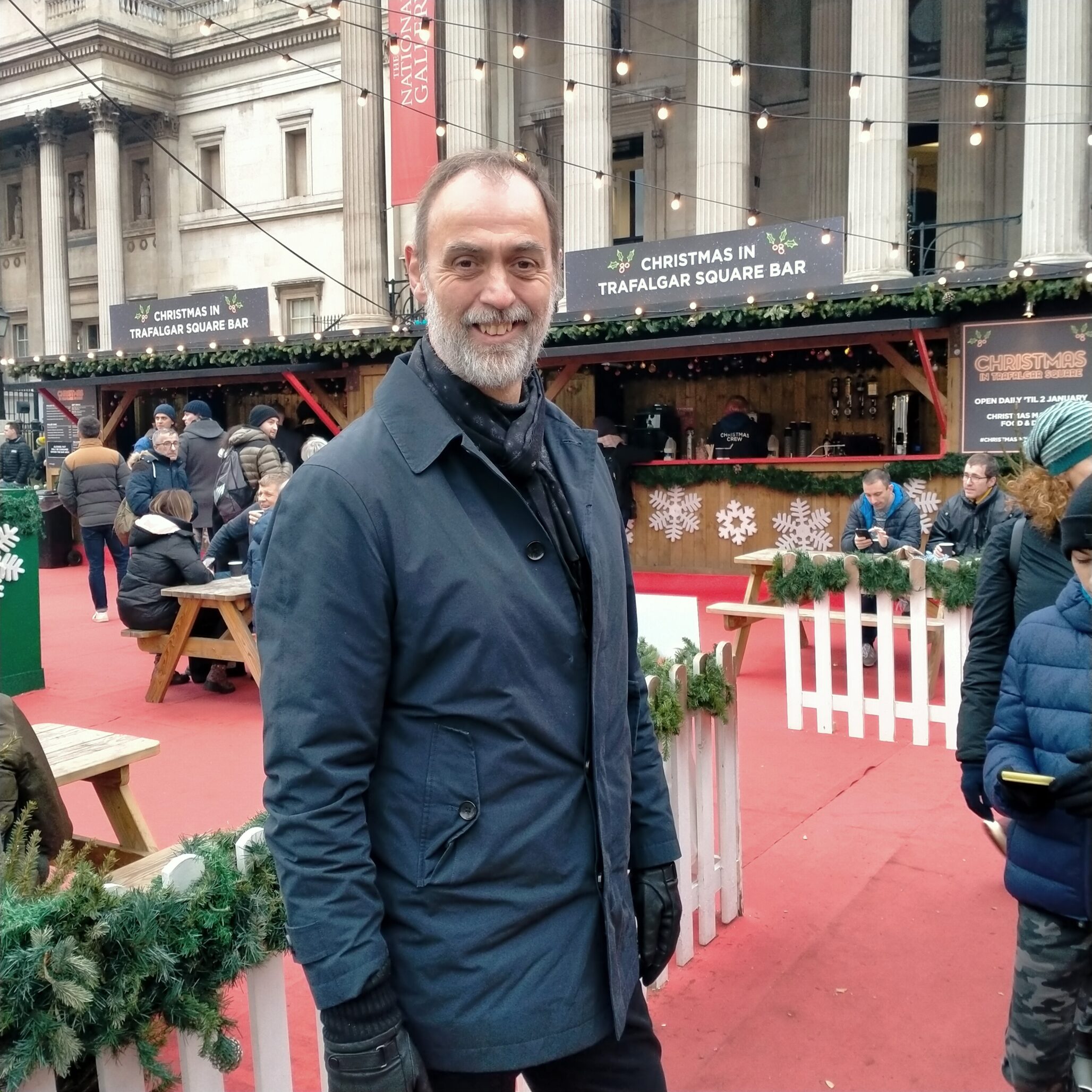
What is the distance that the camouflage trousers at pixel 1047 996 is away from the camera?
8.22ft

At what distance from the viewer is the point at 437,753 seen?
5.48ft

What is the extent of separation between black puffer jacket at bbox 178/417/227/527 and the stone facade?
6.38 meters

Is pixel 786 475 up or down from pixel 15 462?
down

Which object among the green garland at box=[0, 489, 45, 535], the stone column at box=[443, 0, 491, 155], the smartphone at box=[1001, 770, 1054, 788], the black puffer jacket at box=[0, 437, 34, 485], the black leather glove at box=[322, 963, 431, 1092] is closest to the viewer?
the black leather glove at box=[322, 963, 431, 1092]

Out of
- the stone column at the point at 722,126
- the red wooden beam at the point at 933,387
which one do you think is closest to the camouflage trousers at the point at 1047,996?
the red wooden beam at the point at 933,387

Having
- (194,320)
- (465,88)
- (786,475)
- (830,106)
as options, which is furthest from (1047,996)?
(830,106)

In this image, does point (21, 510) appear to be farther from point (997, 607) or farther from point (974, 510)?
point (974, 510)

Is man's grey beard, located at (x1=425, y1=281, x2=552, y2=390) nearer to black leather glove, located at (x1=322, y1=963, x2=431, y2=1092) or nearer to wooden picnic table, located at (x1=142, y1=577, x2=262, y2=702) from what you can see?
black leather glove, located at (x1=322, y1=963, x2=431, y2=1092)

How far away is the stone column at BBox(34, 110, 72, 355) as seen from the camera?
1323 inches

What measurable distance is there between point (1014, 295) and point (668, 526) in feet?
16.5

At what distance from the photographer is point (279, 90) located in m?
30.9

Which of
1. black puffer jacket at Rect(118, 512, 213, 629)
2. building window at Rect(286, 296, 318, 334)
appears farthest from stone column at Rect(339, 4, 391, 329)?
black puffer jacket at Rect(118, 512, 213, 629)

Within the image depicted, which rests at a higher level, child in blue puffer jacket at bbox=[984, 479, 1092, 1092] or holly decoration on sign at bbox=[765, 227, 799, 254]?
holly decoration on sign at bbox=[765, 227, 799, 254]

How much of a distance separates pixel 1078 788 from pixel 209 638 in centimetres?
653
